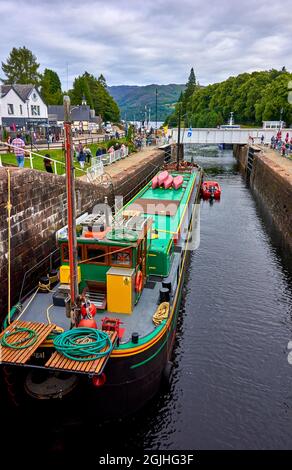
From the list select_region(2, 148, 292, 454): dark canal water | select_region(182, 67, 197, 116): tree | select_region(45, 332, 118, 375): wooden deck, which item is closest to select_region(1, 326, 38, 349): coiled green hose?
select_region(45, 332, 118, 375): wooden deck

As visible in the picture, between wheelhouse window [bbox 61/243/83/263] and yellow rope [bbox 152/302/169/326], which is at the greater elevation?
wheelhouse window [bbox 61/243/83/263]

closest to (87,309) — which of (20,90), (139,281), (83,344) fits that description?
(83,344)

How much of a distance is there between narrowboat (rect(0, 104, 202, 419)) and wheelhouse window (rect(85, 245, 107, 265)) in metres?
0.03

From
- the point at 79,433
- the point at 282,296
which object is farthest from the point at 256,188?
the point at 79,433

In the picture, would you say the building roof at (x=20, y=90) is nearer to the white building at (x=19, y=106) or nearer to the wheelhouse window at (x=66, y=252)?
the white building at (x=19, y=106)

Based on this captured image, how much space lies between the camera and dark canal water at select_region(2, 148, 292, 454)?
34.5 ft

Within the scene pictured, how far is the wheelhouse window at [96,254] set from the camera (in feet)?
37.9

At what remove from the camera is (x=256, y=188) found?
44625 mm

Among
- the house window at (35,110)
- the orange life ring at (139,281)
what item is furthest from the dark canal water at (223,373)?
the house window at (35,110)

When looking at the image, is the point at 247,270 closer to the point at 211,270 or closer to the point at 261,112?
the point at 211,270

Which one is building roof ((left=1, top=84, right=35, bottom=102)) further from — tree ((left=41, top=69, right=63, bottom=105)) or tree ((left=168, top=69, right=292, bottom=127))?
tree ((left=168, top=69, right=292, bottom=127))

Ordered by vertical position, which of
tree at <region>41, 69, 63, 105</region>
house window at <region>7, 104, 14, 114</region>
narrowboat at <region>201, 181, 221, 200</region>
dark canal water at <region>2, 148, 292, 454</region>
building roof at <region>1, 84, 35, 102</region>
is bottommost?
dark canal water at <region>2, 148, 292, 454</region>

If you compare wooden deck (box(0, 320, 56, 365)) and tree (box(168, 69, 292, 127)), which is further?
tree (box(168, 69, 292, 127))
